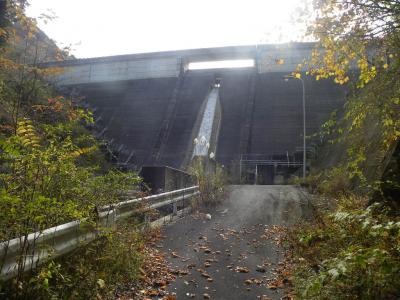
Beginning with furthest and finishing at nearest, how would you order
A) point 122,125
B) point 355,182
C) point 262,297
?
1. point 122,125
2. point 355,182
3. point 262,297

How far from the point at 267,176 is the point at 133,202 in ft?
54.3

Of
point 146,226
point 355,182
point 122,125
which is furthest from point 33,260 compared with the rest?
point 122,125

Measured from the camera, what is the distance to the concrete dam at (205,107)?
2253 centimetres

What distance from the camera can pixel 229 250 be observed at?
5891mm

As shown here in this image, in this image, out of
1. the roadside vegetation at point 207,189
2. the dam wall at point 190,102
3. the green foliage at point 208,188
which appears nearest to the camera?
the roadside vegetation at point 207,189

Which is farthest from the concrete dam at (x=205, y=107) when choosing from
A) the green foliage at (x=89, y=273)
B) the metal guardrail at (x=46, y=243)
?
the metal guardrail at (x=46, y=243)

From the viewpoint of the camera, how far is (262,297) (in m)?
3.92

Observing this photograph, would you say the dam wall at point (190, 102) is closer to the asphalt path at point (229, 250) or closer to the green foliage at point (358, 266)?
the asphalt path at point (229, 250)

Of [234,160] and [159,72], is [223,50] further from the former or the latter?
[234,160]

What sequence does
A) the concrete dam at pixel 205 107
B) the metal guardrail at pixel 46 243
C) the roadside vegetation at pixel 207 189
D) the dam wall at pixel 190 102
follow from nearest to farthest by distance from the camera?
the metal guardrail at pixel 46 243 < the roadside vegetation at pixel 207 189 < the concrete dam at pixel 205 107 < the dam wall at pixel 190 102

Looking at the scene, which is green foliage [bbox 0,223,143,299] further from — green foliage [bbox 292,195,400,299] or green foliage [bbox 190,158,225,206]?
green foliage [bbox 190,158,225,206]

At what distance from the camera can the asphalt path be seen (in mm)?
4156

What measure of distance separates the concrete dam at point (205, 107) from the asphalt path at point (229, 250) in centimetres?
1044

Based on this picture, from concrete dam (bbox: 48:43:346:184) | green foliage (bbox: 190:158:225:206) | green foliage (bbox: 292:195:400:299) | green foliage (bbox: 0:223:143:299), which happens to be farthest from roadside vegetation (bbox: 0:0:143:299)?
concrete dam (bbox: 48:43:346:184)
